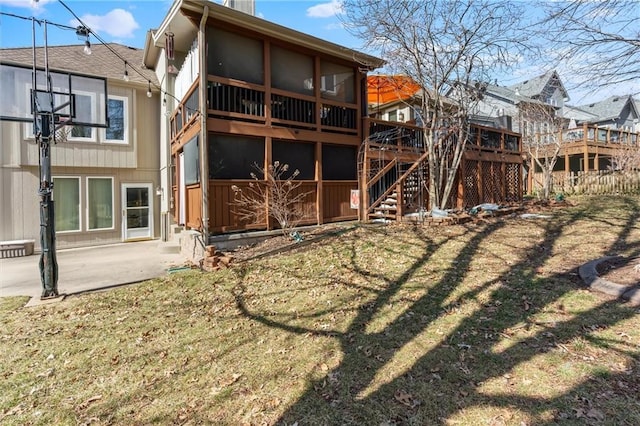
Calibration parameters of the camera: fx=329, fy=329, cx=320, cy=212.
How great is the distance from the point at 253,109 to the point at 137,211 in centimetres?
691

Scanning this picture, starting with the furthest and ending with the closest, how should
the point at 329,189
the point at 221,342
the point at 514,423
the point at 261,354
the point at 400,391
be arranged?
the point at 329,189 → the point at 221,342 → the point at 261,354 → the point at 400,391 → the point at 514,423

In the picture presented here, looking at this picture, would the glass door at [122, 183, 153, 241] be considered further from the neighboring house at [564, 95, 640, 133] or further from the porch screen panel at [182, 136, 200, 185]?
the neighboring house at [564, 95, 640, 133]

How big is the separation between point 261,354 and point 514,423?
2273 mm

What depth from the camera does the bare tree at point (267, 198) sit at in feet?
25.7

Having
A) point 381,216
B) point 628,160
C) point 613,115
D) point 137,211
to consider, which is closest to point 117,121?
point 137,211

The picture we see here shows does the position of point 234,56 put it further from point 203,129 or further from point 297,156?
point 297,156

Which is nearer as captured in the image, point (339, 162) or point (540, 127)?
point (339, 162)

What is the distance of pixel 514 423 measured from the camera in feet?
7.39

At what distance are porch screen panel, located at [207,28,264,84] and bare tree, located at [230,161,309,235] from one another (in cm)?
230

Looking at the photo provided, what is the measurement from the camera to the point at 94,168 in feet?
37.5

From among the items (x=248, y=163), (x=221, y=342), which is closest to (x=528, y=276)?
(x=221, y=342)

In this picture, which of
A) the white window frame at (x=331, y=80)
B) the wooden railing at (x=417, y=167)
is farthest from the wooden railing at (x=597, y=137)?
the white window frame at (x=331, y=80)

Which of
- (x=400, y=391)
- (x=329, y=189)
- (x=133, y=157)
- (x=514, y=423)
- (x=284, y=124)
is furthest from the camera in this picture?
(x=133, y=157)

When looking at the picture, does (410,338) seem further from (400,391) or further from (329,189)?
(329,189)
